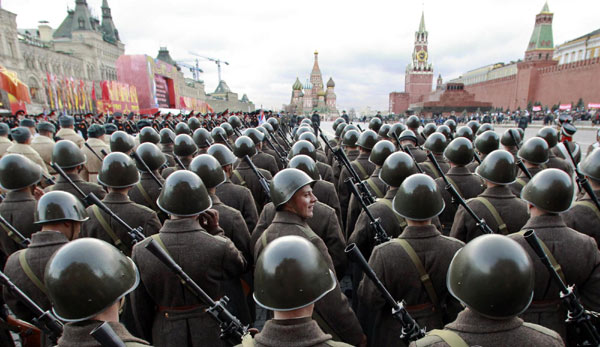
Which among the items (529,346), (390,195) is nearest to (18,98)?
(390,195)

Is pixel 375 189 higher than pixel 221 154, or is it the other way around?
pixel 221 154

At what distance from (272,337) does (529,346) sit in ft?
4.09

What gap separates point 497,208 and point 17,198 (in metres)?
5.45

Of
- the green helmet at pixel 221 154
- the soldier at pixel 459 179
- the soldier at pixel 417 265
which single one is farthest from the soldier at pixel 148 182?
the soldier at pixel 459 179

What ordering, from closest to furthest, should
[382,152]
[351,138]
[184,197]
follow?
[184,197] < [382,152] < [351,138]

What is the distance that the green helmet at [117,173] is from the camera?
3.97 metres

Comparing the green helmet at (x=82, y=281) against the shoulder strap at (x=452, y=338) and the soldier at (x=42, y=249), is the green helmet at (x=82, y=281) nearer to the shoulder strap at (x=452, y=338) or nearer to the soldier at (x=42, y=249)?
the soldier at (x=42, y=249)

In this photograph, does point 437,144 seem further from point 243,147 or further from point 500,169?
point 243,147

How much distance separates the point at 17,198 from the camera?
4082mm

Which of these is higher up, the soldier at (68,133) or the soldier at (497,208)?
the soldier at (68,133)

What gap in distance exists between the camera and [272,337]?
5.52ft

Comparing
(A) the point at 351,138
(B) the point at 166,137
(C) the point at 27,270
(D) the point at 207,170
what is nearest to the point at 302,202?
(D) the point at 207,170

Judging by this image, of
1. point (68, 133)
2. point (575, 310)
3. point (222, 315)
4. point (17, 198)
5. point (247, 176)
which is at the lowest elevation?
point (575, 310)

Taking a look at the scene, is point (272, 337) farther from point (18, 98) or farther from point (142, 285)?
point (18, 98)
